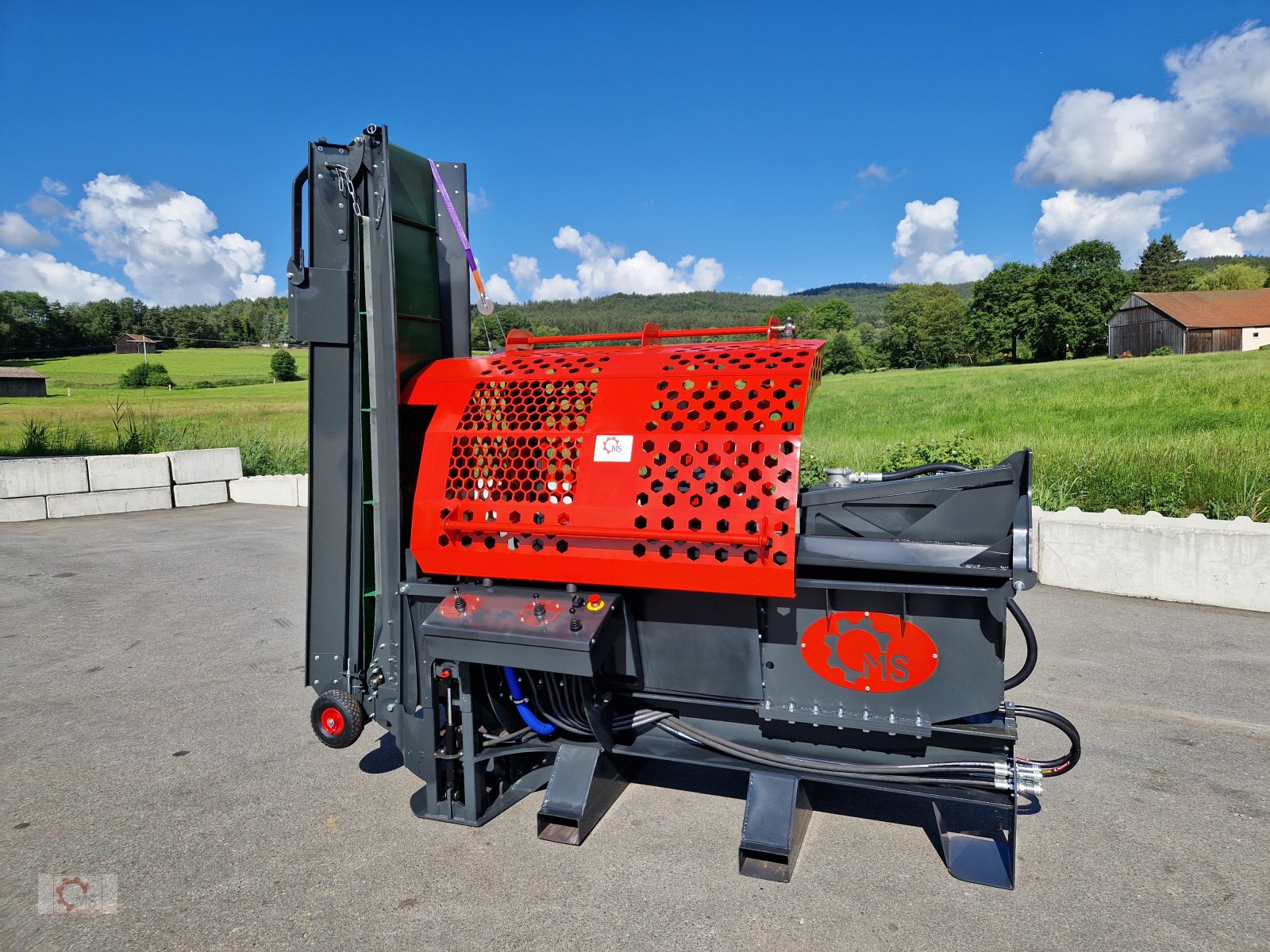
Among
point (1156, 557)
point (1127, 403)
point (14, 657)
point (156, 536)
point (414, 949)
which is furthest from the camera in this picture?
point (1127, 403)

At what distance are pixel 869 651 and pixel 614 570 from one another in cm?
103

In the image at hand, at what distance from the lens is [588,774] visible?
11.5 ft

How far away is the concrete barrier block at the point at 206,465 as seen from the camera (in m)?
12.9

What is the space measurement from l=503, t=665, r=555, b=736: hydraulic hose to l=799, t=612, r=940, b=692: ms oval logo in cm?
125

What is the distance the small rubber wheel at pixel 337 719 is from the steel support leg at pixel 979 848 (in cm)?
254

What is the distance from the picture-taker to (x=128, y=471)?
40.6 ft

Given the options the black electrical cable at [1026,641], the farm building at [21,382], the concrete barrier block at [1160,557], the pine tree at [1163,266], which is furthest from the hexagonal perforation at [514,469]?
the pine tree at [1163,266]

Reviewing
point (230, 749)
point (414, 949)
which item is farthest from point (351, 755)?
point (414, 949)

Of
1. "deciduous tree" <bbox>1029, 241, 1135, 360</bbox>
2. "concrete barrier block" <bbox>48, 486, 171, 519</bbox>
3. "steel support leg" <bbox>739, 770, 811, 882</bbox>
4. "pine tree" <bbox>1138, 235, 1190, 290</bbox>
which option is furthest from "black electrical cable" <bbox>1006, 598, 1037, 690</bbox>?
"pine tree" <bbox>1138, 235, 1190, 290</bbox>

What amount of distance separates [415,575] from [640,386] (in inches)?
52.5

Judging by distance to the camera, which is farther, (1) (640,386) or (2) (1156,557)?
(2) (1156,557)

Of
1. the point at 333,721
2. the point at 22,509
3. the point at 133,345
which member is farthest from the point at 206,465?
the point at 133,345

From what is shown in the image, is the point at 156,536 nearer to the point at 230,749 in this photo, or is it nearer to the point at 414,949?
the point at 230,749

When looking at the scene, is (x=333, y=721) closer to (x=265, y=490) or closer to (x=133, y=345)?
(x=265, y=490)
